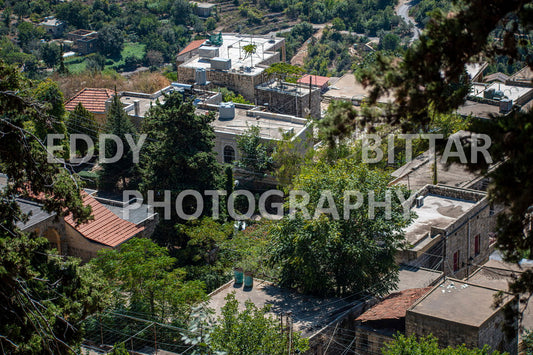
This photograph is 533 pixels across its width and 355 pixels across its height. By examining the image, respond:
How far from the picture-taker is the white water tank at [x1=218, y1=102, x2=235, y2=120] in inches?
1906

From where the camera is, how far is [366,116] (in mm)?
14500

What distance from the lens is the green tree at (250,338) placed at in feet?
74.2

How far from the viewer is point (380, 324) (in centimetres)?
2591

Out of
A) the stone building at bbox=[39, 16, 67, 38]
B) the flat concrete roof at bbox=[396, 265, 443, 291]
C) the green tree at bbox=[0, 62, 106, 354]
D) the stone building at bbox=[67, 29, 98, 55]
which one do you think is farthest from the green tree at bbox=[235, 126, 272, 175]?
the stone building at bbox=[39, 16, 67, 38]

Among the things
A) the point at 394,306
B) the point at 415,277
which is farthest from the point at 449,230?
the point at 394,306

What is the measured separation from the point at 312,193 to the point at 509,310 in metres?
15.5

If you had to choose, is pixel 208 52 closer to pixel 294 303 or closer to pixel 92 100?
pixel 92 100

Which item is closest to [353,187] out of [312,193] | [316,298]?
[312,193]

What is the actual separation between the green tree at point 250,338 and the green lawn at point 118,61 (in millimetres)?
93923

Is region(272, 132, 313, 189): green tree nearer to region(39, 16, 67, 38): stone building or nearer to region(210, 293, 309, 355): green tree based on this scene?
region(210, 293, 309, 355): green tree

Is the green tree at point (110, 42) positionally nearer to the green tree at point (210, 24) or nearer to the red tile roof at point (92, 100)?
the green tree at point (210, 24)

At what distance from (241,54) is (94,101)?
1446cm

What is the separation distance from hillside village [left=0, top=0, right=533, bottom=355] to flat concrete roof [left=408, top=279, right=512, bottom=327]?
83 millimetres

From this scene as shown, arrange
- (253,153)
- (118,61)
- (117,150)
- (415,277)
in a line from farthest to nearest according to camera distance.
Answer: (118,61) < (253,153) < (117,150) < (415,277)
